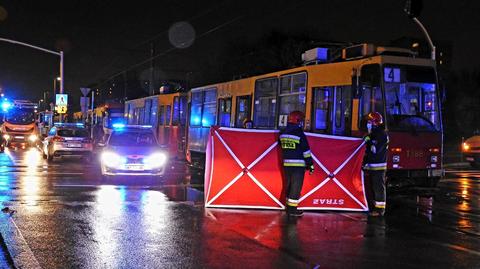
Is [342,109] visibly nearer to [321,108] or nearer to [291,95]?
[321,108]

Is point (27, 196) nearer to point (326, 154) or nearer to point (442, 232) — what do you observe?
point (326, 154)

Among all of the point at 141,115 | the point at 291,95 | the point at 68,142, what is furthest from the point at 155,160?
the point at 141,115

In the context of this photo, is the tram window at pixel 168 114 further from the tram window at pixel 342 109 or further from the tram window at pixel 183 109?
the tram window at pixel 342 109

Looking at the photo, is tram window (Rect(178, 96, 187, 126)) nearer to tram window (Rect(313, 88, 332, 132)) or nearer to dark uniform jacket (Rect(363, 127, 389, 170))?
tram window (Rect(313, 88, 332, 132))

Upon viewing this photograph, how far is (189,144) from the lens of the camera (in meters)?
20.2

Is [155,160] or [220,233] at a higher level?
[155,160]

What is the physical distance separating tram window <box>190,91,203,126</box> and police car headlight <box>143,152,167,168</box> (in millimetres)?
4623

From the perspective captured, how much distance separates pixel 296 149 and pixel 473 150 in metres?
16.7

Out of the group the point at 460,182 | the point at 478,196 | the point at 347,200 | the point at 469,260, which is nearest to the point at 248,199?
the point at 347,200

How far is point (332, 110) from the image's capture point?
1283 centimetres

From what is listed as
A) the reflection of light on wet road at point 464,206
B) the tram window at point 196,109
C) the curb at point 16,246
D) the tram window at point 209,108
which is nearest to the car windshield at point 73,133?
the tram window at point 196,109

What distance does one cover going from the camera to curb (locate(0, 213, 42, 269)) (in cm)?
628

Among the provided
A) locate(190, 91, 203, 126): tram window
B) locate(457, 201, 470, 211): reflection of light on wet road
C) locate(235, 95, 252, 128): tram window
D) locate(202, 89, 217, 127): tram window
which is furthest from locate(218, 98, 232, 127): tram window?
locate(457, 201, 470, 211): reflection of light on wet road

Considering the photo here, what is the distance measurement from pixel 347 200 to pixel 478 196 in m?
5.30
